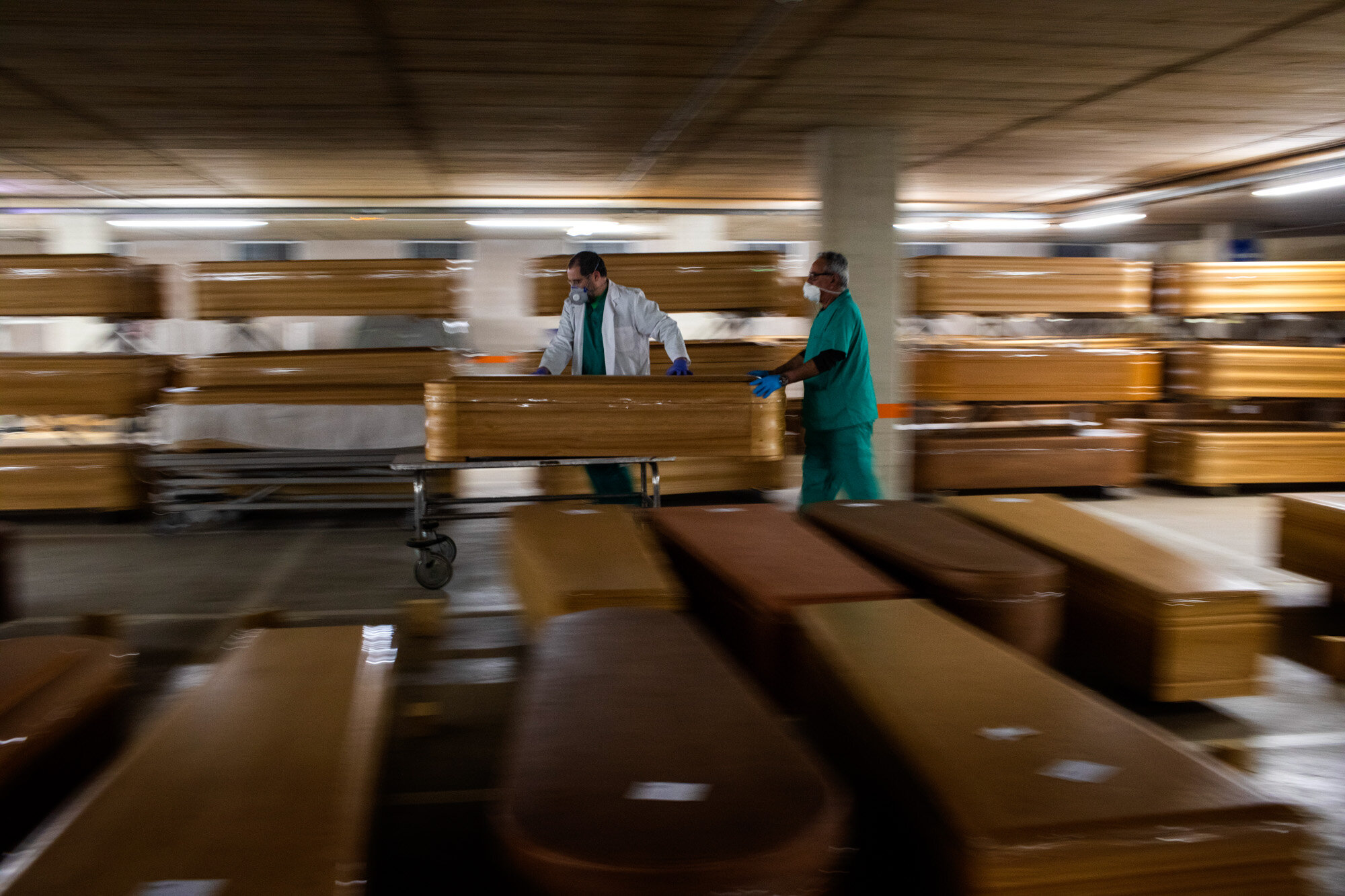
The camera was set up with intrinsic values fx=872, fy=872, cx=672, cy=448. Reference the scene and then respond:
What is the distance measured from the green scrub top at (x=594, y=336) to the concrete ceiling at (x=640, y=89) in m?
1.35

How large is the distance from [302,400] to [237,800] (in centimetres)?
561

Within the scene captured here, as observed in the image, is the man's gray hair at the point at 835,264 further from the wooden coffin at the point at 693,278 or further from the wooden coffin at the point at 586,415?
the wooden coffin at the point at 693,278

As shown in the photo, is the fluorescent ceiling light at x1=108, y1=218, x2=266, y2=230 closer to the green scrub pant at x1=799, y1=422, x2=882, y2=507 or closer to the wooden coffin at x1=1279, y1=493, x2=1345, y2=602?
the green scrub pant at x1=799, y1=422, x2=882, y2=507

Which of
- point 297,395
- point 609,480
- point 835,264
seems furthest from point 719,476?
point 297,395

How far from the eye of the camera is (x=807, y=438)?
17.0 feet

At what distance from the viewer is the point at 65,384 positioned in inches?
256

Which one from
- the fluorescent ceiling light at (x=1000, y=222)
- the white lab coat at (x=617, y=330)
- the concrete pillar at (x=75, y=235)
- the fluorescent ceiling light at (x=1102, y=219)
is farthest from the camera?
the concrete pillar at (x=75, y=235)

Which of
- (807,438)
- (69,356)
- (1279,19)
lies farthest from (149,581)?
(1279,19)

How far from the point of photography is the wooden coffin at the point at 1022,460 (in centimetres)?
755

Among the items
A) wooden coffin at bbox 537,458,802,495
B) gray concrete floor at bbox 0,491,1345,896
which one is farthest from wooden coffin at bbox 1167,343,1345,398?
wooden coffin at bbox 537,458,802,495

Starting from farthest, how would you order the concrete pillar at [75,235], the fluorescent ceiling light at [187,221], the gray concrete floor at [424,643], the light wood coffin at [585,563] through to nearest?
the concrete pillar at [75,235] < the fluorescent ceiling light at [187,221] < the light wood coffin at [585,563] < the gray concrete floor at [424,643]

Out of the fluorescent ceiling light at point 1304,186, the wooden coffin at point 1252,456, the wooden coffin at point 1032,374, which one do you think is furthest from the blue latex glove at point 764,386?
the fluorescent ceiling light at point 1304,186

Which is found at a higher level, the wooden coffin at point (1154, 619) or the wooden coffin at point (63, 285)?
the wooden coffin at point (63, 285)

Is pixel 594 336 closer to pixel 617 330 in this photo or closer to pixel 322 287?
pixel 617 330
